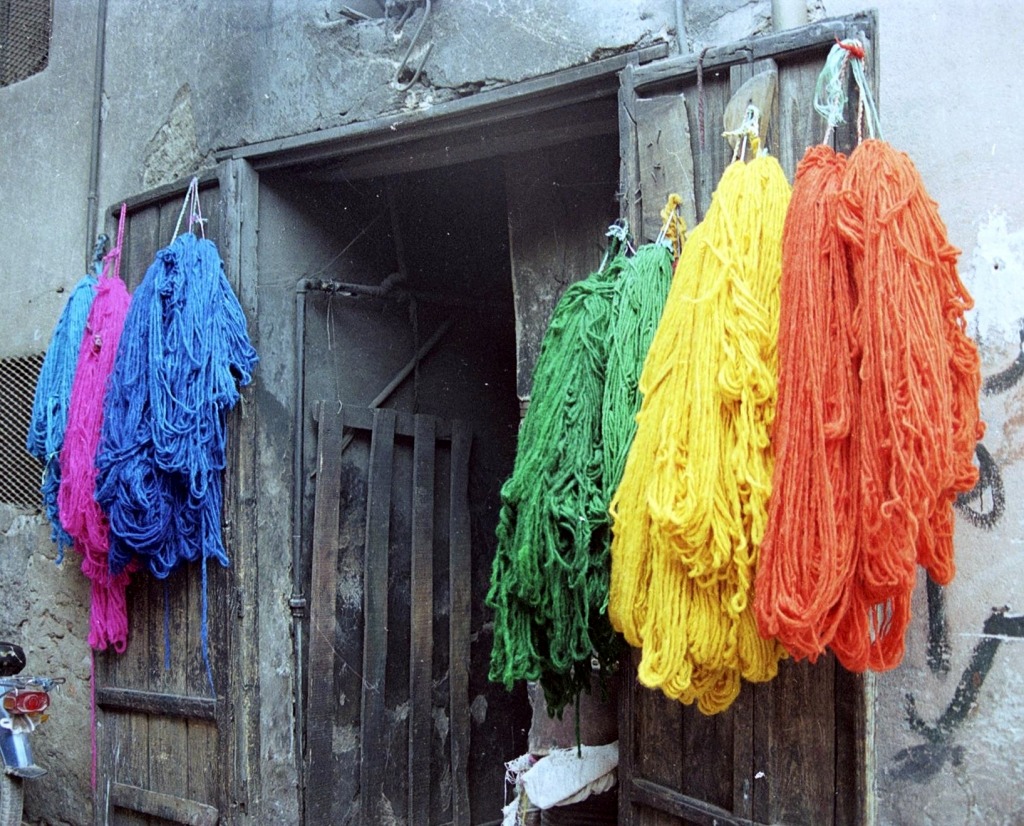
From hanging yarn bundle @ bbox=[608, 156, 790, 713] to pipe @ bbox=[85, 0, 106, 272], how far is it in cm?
311

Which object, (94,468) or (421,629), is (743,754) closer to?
(421,629)

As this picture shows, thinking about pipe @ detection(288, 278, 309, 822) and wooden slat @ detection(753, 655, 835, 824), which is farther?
pipe @ detection(288, 278, 309, 822)

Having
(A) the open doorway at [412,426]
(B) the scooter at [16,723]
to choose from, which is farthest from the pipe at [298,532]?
(B) the scooter at [16,723]

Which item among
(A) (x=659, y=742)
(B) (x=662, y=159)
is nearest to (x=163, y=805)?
(A) (x=659, y=742)

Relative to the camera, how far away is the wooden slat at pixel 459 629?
174 inches

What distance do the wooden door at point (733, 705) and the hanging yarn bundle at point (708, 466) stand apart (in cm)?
26

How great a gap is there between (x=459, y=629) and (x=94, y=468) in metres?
1.58

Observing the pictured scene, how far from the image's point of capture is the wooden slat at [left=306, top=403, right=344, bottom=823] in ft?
13.1

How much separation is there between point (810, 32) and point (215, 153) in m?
2.37

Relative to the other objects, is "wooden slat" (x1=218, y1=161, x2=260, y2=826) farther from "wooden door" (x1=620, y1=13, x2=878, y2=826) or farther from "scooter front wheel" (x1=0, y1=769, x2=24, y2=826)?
"wooden door" (x1=620, y1=13, x2=878, y2=826)

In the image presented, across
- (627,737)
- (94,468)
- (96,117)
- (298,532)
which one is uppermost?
(96,117)

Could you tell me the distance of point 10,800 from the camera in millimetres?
4352

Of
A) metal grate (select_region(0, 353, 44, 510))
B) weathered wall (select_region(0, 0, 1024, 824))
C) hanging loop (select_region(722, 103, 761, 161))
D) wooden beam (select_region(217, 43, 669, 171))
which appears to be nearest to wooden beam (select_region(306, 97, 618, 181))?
wooden beam (select_region(217, 43, 669, 171))

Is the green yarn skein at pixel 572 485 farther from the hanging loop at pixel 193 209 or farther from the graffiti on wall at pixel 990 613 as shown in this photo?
the hanging loop at pixel 193 209
